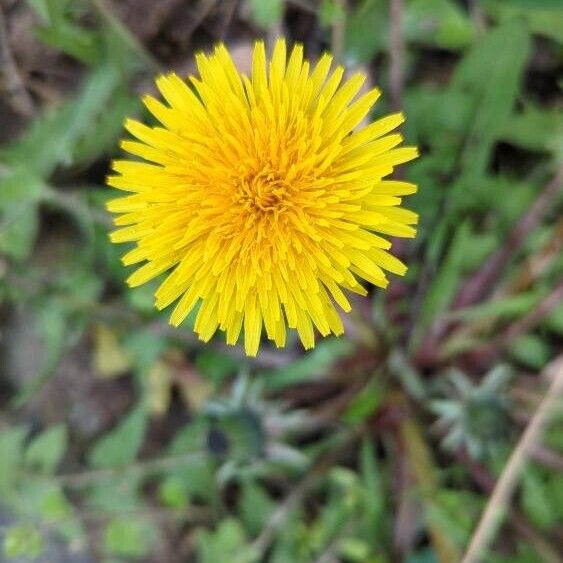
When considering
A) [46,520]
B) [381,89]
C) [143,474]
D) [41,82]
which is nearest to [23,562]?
[46,520]

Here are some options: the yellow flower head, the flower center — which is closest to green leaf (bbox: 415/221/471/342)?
the yellow flower head

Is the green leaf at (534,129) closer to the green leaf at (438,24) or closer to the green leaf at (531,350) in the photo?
the green leaf at (438,24)

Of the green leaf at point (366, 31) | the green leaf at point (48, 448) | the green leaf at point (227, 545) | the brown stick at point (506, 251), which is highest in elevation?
the green leaf at point (366, 31)

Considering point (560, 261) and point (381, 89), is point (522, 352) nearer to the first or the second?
point (560, 261)

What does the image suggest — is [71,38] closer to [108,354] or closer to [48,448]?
[108,354]

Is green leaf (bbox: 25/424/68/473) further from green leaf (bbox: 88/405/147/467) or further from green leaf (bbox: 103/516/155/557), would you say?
green leaf (bbox: 103/516/155/557)

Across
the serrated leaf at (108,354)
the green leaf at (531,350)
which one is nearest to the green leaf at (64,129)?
the serrated leaf at (108,354)
